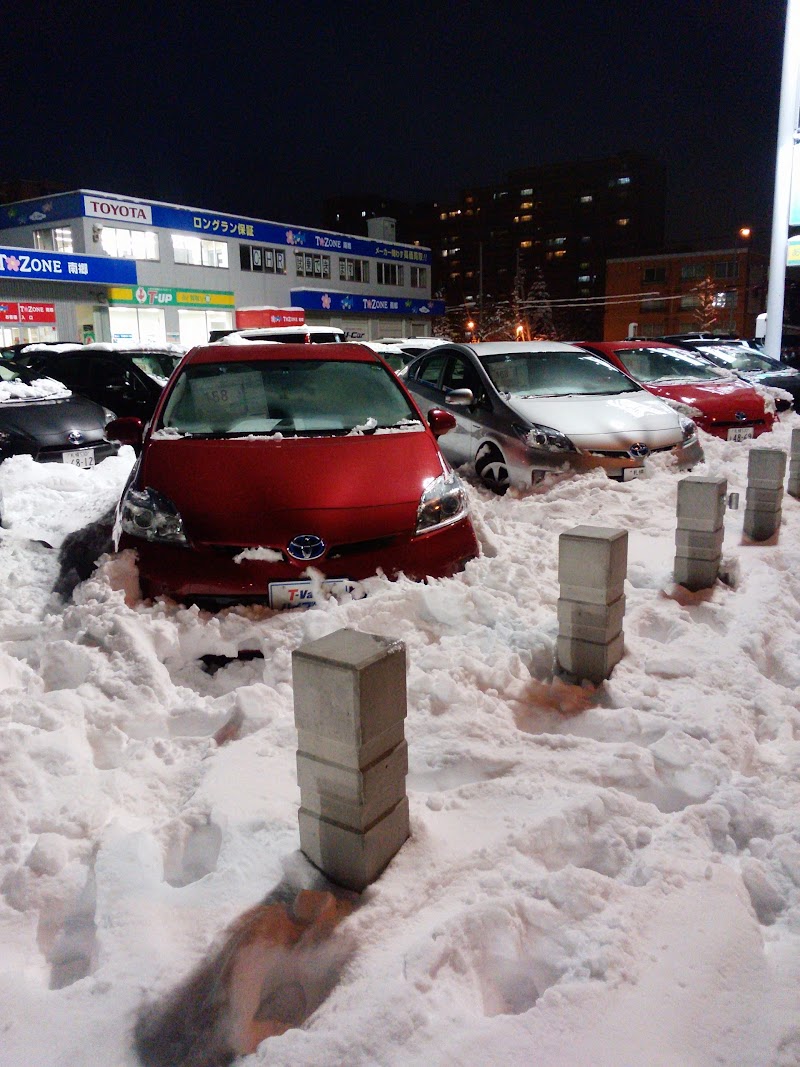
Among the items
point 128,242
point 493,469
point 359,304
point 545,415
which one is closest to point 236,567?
point 493,469

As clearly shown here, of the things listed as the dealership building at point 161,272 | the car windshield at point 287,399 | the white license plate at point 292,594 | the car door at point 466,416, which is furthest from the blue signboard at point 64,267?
the white license plate at point 292,594

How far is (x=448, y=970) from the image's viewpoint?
1.86 meters

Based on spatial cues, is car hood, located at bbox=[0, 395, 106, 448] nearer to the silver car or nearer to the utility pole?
the silver car

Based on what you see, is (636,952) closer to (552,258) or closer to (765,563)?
(765,563)

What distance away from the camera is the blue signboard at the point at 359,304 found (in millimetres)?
42500

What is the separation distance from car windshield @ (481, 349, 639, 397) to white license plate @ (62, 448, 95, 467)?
15.0 feet

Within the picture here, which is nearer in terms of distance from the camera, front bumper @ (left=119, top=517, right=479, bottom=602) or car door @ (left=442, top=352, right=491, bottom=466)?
front bumper @ (left=119, top=517, right=479, bottom=602)

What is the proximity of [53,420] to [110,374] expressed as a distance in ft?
11.6

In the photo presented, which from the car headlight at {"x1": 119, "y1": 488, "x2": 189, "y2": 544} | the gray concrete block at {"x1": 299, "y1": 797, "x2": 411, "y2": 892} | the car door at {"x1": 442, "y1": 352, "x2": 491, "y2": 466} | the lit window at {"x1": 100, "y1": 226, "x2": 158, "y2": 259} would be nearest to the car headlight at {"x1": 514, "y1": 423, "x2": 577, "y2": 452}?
the car door at {"x1": 442, "y1": 352, "x2": 491, "y2": 466}

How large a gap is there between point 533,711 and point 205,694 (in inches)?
57.2

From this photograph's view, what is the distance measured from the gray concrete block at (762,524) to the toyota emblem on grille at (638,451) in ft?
4.97

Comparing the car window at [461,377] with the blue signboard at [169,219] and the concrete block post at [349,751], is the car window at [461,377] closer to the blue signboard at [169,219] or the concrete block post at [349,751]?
the concrete block post at [349,751]

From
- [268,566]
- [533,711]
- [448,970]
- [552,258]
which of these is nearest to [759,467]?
[533,711]

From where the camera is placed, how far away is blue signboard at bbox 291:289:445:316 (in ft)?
139
